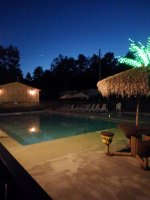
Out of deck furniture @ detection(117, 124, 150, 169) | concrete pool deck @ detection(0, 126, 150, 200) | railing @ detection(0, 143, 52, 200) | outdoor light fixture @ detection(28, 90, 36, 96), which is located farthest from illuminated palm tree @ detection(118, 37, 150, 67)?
outdoor light fixture @ detection(28, 90, 36, 96)

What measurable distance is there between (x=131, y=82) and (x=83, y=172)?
2.62m

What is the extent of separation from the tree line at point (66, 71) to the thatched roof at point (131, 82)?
93.1ft

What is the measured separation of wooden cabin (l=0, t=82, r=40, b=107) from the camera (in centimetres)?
2392

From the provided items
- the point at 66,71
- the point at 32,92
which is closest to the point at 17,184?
the point at 32,92

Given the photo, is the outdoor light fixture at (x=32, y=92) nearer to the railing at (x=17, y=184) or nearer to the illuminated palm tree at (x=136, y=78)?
the illuminated palm tree at (x=136, y=78)

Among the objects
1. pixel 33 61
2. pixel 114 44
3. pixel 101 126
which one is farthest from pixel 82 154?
pixel 33 61

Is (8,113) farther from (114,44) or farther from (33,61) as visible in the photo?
(33,61)

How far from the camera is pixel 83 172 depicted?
425 cm

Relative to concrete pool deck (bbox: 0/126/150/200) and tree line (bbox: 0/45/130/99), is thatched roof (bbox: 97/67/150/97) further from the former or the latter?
tree line (bbox: 0/45/130/99)

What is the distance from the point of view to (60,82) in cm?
3878

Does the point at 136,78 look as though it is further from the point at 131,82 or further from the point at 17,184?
the point at 17,184

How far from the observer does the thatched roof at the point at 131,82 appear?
5.12 metres

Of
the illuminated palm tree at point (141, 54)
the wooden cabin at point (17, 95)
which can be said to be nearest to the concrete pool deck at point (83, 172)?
the illuminated palm tree at point (141, 54)

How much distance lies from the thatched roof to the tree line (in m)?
28.4
